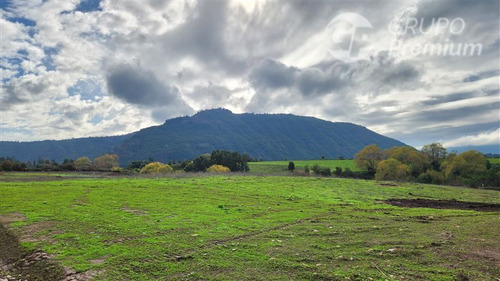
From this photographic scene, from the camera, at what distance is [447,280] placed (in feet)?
37.1

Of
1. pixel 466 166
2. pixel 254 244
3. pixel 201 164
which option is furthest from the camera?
pixel 201 164

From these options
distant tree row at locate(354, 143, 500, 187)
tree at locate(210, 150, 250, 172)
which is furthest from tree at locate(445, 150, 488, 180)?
tree at locate(210, 150, 250, 172)

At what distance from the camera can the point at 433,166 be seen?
126 metres

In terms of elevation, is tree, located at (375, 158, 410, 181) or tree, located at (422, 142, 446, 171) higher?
tree, located at (422, 142, 446, 171)

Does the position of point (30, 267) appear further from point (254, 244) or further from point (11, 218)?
point (11, 218)

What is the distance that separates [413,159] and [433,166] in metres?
9.32

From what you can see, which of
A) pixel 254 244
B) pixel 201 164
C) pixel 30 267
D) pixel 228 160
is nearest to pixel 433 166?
pixel 228 160

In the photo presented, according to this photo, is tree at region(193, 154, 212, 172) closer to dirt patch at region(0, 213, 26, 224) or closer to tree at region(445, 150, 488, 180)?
tree at region(445, 150, 488, 180)

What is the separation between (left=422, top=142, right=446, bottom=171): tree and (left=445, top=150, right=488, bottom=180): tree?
20.0 meters

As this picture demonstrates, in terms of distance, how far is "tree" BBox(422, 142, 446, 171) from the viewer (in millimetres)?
131425

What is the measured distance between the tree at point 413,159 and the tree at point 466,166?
1427 cm

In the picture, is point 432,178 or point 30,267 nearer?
point 30,267

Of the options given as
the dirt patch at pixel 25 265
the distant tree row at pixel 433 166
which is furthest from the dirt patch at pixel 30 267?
the distant tree row at pixel 433 166

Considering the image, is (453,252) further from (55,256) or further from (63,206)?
(63,206)
